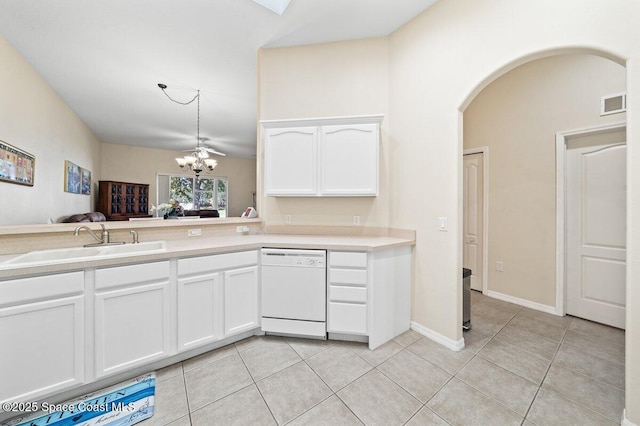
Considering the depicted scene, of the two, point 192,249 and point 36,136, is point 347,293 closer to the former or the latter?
point 192,249

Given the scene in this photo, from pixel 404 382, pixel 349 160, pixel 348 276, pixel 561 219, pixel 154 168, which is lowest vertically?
pixel 404 382

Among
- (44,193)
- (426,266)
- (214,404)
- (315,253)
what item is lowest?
(214,404)

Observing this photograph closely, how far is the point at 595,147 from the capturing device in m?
2.52

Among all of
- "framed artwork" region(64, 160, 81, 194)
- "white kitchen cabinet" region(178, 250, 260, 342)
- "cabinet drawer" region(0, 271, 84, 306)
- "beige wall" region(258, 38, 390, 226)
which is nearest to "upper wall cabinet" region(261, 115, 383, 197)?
"beige wall" region(258, 38, 390, 226)

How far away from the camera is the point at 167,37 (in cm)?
262

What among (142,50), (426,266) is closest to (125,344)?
(426,266)

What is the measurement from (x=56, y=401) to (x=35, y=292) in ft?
2.37

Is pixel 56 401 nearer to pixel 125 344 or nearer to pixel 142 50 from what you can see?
pixel 125 344

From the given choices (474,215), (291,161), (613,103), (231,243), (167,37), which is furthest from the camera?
(474,215)

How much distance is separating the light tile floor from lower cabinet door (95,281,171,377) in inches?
9.8

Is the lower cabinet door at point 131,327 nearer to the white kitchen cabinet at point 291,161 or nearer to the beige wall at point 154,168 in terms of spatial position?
the white kitchen cabinet at point 291,161

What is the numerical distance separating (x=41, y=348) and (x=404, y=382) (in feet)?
7.37

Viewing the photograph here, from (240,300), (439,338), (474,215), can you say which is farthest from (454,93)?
(240,300)

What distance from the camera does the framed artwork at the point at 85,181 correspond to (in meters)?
5.09
